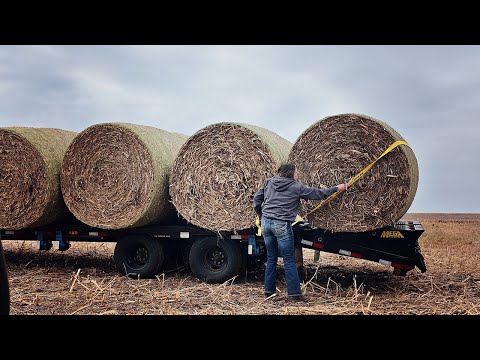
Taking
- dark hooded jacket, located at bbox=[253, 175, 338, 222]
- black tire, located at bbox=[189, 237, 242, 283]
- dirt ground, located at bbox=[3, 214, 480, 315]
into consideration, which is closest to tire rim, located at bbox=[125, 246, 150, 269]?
dirt ground, located at bbox=[3, 214, 480, 315]

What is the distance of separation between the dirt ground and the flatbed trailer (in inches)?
10.8

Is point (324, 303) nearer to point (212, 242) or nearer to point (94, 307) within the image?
point (212, 242)

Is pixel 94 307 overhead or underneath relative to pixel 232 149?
underneath

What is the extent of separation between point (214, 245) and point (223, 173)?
47.0 inches

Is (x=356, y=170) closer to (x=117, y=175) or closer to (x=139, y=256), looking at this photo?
(x=117, y=175)

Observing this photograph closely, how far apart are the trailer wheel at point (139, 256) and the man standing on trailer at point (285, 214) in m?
2.42

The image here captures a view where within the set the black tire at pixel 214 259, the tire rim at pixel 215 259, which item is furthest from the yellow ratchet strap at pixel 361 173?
the tire rim at pixel 215 259

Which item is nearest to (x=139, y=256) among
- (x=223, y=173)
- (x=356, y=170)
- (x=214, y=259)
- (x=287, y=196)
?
(x=214, y=259)

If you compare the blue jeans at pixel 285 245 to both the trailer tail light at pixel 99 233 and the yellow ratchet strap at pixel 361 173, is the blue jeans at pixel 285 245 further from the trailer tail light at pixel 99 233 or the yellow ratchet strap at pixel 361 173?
the trailer tail light at pixel 99 233

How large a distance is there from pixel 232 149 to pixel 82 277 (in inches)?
132

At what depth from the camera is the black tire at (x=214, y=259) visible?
889 centimetres

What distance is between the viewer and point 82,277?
939cm

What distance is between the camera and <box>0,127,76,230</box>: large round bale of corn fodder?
955 centimetres
